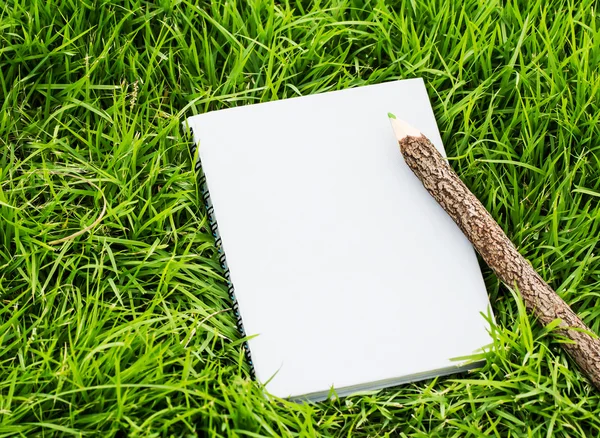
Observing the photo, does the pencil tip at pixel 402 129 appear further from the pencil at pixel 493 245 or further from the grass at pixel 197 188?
the grass at pixel 197 188

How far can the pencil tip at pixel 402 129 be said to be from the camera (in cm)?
142

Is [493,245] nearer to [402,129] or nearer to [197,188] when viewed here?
[402,129]

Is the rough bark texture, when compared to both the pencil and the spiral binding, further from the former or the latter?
the spiral binding

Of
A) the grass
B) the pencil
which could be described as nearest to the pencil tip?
the pencil

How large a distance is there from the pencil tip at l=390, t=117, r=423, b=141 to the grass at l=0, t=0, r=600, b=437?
0.12 meters

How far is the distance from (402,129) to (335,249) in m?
0.26

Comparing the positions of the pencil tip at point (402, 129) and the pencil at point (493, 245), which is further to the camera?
the pencil tip at point (402, 129)

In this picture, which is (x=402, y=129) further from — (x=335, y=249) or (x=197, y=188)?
(x=197, y=188)

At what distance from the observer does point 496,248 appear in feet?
4.45

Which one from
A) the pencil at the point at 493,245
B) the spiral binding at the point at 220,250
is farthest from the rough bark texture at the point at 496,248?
the spiral binding at the point at 220,250

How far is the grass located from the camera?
1.24 meters

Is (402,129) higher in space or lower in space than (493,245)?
higher

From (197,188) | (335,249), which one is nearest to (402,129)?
(335,249)

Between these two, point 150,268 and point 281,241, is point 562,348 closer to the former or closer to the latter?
point 281,241
